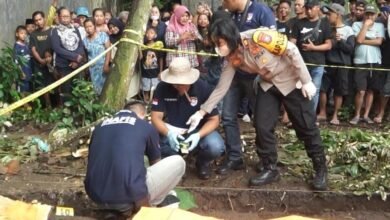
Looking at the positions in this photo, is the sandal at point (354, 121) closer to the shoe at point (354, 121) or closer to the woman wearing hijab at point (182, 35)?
the shoe at point (354, 121)

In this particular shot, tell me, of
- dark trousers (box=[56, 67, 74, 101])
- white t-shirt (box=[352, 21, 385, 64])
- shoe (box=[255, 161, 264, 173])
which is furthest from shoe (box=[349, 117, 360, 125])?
dark trousers (box=[56, 67, 74, 101])

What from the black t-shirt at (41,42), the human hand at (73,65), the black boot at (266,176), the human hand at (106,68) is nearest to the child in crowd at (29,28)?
the black t-shirt at (41,42)

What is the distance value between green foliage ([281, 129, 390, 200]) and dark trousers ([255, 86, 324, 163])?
0.45 meters

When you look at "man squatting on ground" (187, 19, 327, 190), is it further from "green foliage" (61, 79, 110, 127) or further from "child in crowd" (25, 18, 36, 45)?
"child in crowd" (25, 18, 36, 45)

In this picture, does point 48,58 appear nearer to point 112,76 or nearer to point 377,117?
point 112,76

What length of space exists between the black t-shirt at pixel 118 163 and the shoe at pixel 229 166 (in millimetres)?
1453

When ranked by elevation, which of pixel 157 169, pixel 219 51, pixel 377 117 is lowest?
pixel 377 117

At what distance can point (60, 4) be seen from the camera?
39.5 feet

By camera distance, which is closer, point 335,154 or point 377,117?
point 335,154

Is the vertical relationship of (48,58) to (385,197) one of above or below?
above

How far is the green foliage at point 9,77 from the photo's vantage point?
7645 millimetres

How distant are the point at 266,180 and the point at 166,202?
110 cm

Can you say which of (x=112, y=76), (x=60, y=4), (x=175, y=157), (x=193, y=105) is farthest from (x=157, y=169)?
(x=60, y=4)

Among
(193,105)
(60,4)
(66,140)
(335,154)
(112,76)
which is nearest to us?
(193,105)
